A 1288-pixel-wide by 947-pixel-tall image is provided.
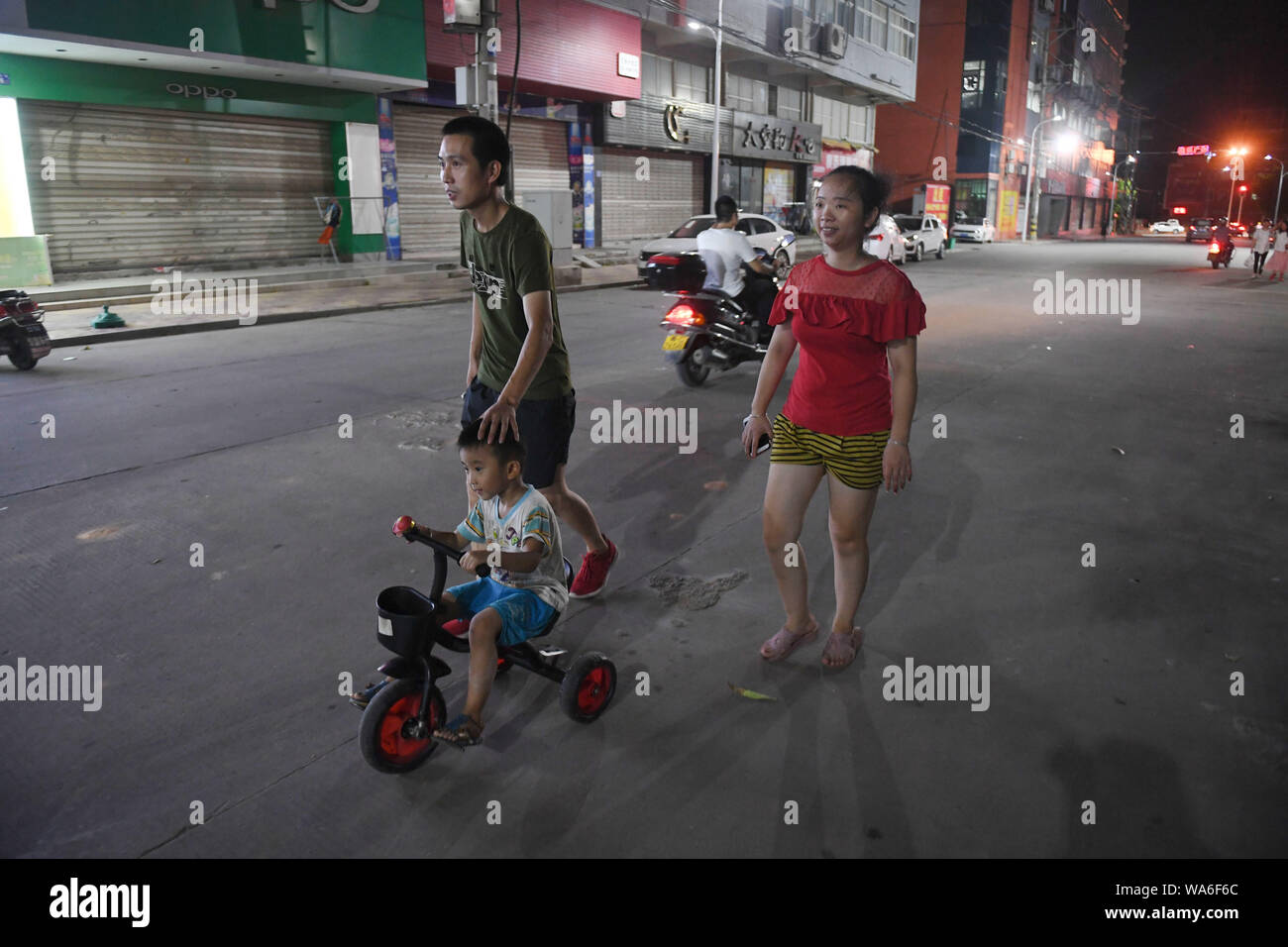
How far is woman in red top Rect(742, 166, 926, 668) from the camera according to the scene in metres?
3.25

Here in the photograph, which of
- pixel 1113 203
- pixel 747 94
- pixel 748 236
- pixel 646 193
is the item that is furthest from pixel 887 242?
pixel 1113 203

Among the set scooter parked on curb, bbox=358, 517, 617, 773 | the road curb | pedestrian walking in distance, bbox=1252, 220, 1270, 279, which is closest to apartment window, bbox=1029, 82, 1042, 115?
pedestrian walking in distance, bbox=1252, 220, 1270, 279

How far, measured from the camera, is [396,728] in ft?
9.51

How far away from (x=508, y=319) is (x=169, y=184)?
1718cm

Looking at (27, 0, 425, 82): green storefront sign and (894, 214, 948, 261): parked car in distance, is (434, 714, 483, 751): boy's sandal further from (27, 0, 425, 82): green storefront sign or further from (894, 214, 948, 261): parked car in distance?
(894, 214, 948, 261): parked car in distance

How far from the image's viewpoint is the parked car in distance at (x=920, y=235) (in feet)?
97.3

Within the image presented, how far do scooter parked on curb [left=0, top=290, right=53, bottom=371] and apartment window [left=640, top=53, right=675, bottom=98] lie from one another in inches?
883

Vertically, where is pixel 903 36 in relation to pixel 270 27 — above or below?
above

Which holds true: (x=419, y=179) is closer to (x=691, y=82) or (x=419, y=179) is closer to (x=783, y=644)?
(x=691, y=82)

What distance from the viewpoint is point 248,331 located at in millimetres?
12812

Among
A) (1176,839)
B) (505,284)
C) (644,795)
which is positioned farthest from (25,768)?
(1176,839)
